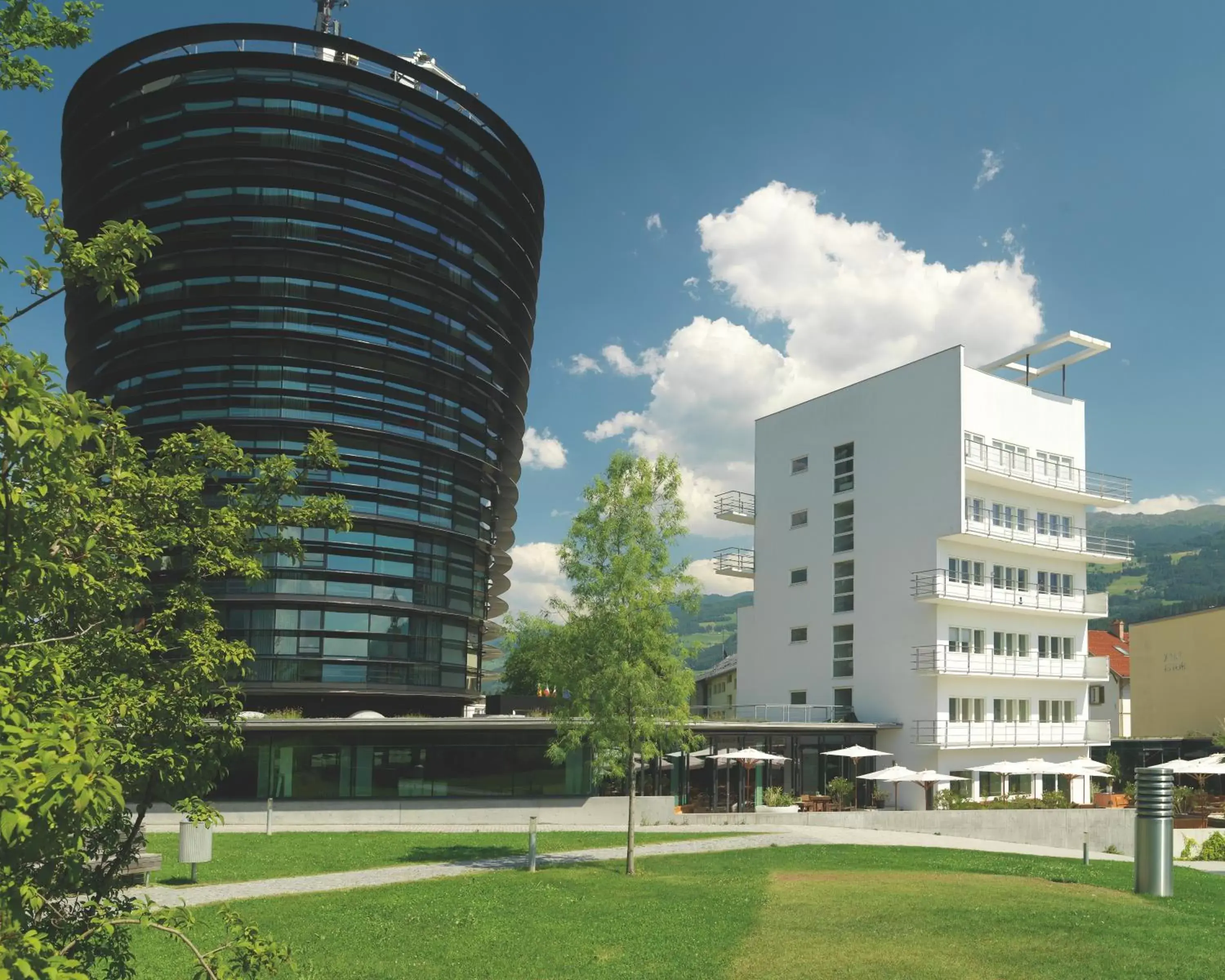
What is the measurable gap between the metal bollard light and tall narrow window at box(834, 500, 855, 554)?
3147 cm

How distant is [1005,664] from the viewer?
51.9m

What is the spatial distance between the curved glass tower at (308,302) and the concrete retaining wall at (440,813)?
13.3 metres

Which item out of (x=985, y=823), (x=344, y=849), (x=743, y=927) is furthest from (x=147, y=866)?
(x=985, y=823)

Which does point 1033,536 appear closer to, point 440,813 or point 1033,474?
point 1033,474

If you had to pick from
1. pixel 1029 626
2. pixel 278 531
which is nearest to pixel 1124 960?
pixel 278 531

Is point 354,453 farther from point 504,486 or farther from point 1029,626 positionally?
point 1029,626

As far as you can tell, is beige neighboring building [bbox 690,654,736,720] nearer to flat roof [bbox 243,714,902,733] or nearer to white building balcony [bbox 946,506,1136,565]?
white building balcony [bbox 946,506,1136,565]

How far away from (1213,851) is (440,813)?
2757cm

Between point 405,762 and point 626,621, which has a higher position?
point 626,621

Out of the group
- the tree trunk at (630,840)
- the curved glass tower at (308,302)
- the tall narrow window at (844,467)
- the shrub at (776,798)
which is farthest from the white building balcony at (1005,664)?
the tree trunk at (630,840)

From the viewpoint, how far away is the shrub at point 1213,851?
35.7 m

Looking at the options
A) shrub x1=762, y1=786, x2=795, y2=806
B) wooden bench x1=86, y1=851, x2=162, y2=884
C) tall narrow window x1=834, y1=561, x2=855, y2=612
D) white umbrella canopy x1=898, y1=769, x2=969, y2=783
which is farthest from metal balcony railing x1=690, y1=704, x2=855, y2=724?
wooden bench x1=86, y1=851, x2=162, y2=884

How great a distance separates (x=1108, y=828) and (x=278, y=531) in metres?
39.0

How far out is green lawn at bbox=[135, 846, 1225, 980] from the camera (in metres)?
14.8
